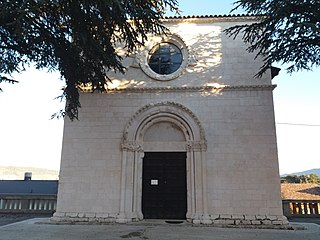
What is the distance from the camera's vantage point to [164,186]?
9.52m

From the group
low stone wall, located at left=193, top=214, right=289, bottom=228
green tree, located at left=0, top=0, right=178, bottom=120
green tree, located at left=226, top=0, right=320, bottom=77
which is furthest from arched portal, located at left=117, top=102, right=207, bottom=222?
green tree, located at left=226, top=0, right=320, bottom=77

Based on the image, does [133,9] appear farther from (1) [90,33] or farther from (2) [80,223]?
(2) [80,223]

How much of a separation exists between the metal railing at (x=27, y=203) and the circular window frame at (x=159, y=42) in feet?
21.1

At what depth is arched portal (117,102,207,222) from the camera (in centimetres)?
900

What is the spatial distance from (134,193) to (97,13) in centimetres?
576

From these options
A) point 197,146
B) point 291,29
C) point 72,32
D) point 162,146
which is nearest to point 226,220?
point 197,146

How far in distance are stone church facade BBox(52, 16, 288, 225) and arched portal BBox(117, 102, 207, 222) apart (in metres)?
0.03

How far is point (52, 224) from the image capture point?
8586 millimetres

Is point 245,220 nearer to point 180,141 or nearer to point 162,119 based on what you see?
point 180,141

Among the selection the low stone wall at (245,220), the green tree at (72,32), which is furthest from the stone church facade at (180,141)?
the green tree at (72,32)

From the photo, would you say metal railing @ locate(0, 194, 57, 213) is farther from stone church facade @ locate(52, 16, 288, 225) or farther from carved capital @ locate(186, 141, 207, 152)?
carved capital @ locate(186, 141, 207, 152)

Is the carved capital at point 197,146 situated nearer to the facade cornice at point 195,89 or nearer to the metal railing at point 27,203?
the facade cornice at point 195,89

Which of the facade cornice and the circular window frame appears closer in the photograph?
the facade cornice

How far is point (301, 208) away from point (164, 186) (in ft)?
19.5
